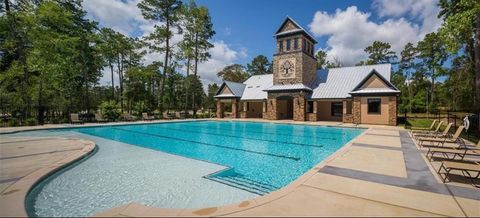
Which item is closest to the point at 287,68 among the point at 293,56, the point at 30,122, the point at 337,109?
the point at 293,56

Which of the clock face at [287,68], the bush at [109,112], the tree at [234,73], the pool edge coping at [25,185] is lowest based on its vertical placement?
the pool edge coping at [25,185]

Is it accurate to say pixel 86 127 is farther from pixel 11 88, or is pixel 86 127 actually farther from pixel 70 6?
pixel 70 6

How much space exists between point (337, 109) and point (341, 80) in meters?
3.36

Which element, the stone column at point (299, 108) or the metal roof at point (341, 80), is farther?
the stone column at point (299, 108)

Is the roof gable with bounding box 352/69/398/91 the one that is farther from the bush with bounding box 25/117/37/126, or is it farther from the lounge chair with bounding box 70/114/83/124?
the bush with bounding box 25/117/37/126

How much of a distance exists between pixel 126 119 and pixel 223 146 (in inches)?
640

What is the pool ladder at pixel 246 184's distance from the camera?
5840 mm

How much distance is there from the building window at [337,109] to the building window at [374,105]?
4363mm

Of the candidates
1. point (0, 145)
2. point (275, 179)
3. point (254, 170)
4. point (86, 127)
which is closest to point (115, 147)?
point (0, 145)

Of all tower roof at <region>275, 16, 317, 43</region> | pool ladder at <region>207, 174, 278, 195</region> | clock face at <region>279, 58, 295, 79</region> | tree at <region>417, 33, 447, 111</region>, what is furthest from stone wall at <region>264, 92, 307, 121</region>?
tree at <region>417, 33, 447, 111</region>

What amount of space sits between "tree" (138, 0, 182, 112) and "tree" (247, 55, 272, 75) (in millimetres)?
30369

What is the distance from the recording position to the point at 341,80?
25906 millimetres

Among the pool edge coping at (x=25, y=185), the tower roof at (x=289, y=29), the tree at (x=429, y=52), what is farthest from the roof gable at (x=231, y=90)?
the tree at (x=429, y=52)

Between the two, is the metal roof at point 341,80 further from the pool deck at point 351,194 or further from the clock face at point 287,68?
the pool deck at point 351,194
